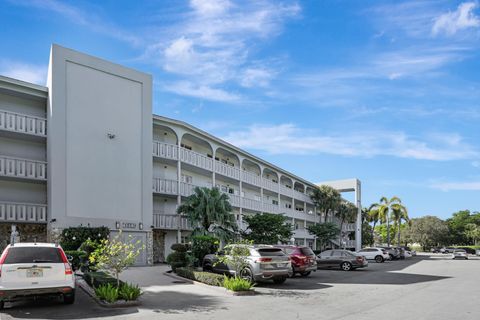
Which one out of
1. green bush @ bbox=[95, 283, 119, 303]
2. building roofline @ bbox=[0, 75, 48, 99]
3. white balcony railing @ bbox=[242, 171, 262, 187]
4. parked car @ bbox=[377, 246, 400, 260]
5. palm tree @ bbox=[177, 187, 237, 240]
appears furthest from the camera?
parked car @ bbox=[377, 246, 400, 260]

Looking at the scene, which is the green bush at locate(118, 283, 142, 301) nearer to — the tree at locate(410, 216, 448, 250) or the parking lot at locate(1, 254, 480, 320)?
the parking lot at locate(1, 254, 480, 320)

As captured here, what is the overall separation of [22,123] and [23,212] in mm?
4805

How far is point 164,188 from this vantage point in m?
32.2

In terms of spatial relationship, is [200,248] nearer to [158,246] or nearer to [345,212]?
[158,246]

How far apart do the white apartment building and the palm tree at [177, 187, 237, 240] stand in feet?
8.94

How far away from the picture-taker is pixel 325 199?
198 feet

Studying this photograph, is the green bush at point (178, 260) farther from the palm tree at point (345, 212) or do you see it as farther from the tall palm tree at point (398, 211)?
the tall palm tree at point (398, 211)

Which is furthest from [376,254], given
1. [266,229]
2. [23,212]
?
[23,212]

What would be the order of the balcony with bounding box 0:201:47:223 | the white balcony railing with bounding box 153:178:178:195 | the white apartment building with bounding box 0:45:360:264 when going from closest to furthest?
1. the balcony with bounding box 0:201:47:223
2. the white apartment building with bounding box 0:45:360:264
3. the white balcony railing with bounding box 153:178:178:195

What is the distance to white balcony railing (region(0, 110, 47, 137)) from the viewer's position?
24719 mm

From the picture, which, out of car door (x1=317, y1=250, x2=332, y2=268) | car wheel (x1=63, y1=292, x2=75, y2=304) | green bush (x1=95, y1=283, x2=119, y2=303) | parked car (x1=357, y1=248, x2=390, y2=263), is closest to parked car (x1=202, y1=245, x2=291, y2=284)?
green bush (x1=95, y1=283, x2=119, y2=303)

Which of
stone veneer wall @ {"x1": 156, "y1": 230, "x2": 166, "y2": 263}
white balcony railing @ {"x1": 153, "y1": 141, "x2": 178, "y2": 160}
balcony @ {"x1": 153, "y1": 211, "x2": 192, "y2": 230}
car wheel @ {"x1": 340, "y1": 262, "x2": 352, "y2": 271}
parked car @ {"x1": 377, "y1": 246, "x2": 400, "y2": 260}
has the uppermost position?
white balcony railing @ {"x1": 153, "y1": 141, "x2": 178, "y2": 160}

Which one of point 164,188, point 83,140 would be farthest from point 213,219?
point 83,140

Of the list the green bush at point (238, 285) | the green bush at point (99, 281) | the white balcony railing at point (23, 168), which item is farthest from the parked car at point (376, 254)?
the green bush at point (99, 281)
